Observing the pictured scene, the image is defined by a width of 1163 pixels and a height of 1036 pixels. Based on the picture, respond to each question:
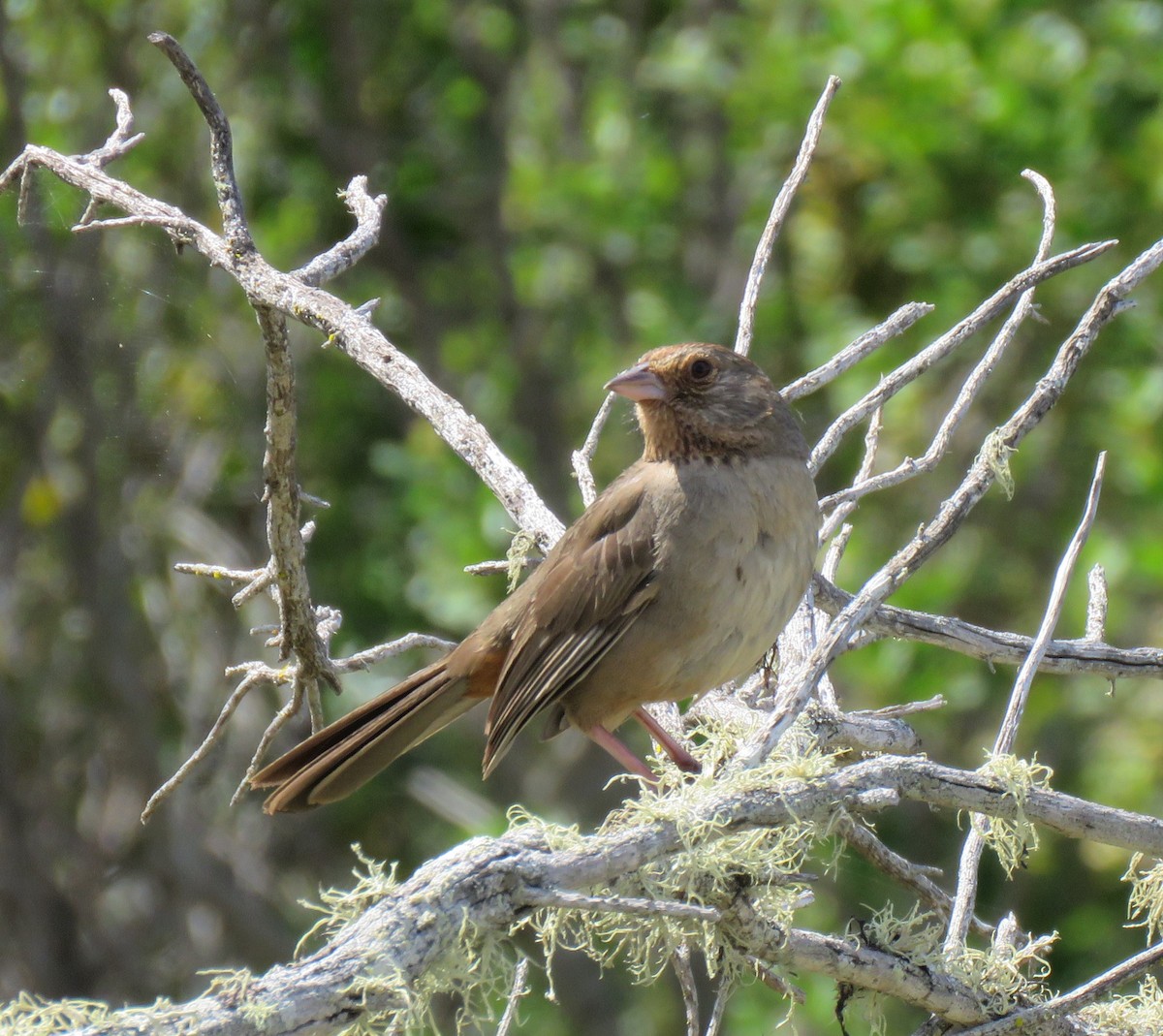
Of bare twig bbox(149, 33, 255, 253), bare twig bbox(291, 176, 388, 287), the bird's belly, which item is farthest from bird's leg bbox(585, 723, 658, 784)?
bare twig bbox(149, 33, 255, 253)

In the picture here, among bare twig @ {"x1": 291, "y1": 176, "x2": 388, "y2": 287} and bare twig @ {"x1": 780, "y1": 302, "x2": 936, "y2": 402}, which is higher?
bare twig @ {"x1": 291, "y1": 176, "x2": 388, "y2": 287}

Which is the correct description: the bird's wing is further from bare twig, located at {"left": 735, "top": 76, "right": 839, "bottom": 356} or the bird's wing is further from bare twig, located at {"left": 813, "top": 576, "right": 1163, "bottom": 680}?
bare twig, located at {"left": 813, "top": 576, "right": 1163, "bottom": 680}

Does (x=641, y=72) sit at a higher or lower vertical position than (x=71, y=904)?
higher

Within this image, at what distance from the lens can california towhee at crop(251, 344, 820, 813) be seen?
3.85 metres

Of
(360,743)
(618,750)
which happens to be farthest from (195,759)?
(618,750)

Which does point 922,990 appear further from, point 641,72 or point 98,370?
point 641,72

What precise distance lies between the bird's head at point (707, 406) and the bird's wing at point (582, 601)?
0.17 metres

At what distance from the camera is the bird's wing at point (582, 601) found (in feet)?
13.3

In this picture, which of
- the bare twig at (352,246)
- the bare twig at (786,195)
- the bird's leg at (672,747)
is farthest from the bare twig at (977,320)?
the bare twig at (352,246)

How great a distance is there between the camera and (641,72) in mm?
9320

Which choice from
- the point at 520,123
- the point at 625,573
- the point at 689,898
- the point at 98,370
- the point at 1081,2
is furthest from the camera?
the point at 520,123

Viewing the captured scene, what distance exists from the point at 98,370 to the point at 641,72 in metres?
3.83

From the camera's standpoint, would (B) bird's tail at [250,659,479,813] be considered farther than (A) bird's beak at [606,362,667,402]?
No

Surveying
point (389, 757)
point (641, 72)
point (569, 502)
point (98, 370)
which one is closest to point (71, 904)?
point (98, 370)
